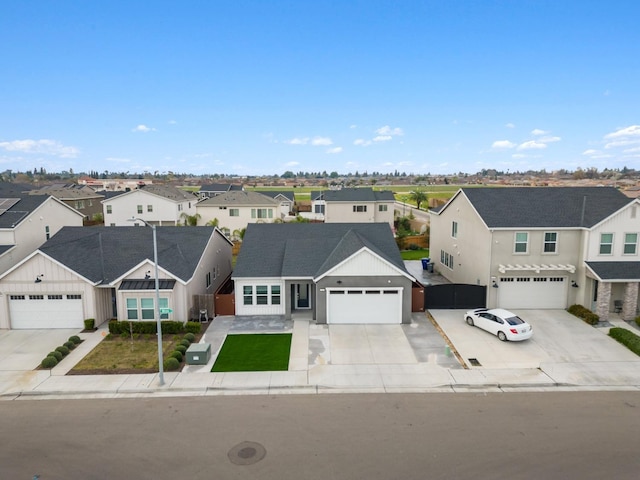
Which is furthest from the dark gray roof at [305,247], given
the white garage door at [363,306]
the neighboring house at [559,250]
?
the neighboring house at [559,250]

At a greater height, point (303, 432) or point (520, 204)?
point (520, 204)

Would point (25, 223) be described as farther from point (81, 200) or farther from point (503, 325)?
point (81, 200)

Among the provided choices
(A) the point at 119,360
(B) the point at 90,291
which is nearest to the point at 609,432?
(A) the point at 119,360

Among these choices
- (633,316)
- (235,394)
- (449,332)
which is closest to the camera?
(235,394)

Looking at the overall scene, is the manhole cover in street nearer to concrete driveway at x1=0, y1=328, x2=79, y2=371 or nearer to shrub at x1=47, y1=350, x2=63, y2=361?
shrub at x1=47, y1=350, x2=63, y2=361

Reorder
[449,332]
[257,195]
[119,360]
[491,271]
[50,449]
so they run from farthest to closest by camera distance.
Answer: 1. [257,195]
2. [491,271]
3. [449,332]
4. [119,360]
5. [50,449]

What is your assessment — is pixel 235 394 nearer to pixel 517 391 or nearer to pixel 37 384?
pixel 37 384
